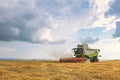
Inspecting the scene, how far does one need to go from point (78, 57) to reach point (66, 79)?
25366 millimetres

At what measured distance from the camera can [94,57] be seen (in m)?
50.4

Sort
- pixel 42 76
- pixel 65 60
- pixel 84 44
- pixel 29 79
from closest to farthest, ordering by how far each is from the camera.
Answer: pixel 29 79, pixel 42 76, pixel 65 60, pixel 84 44

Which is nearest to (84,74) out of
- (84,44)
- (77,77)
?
(77,77)

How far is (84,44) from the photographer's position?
48.6 meters

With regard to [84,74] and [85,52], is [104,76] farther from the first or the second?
[85,52]

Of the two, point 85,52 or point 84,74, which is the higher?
point 85,52

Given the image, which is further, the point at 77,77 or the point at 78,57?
the point at 78,57

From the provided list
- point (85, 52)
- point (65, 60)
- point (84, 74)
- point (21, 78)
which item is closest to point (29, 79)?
point (21, 78)

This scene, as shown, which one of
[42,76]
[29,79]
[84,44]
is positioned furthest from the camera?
[84,44]

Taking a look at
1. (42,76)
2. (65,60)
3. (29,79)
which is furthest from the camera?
(65,60)

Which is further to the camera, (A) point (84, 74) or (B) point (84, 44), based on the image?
(B) point (84, 44)

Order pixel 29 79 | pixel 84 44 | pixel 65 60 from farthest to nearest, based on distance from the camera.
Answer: pixel 84 44 → pixel 65 60 → pixel 29 79

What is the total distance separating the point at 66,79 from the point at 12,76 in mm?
4414

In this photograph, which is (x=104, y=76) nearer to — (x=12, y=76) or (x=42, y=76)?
(x=42, y=76)
